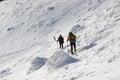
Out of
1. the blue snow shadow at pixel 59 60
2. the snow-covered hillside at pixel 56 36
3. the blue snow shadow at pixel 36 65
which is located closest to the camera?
the snow-covered hillside at pixel 56 36

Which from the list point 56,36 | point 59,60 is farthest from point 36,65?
point 56,36

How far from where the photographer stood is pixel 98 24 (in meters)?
26.8

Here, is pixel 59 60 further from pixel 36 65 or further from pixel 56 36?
pixel 56 36

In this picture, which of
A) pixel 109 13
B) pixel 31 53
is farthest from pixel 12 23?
pixel 109 13

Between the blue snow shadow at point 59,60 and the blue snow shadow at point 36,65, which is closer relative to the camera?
the blue snow shadow at point 59,60

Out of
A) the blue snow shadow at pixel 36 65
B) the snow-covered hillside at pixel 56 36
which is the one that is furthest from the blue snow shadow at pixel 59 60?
the blue snow shadow at pixel 36 65

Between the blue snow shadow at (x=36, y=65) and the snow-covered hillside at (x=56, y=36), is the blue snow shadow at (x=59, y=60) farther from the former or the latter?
the blue snow shadow at (x=36, y=65)

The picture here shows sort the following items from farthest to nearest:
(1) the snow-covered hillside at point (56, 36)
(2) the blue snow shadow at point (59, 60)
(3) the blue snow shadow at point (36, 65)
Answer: (3) the blue snow shadow at point (36, 65) → (2) the blue snow shadow at point (59, 60) → (1) the snow-covered hillside at point (56, 36)

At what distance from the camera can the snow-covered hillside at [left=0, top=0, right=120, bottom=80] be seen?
1868 cm

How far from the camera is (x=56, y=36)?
30.0m

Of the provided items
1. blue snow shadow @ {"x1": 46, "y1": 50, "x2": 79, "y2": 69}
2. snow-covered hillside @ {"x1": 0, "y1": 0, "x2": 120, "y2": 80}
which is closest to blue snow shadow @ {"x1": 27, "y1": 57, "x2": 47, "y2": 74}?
snow-covered hillside @ {"x1": 0, "y1": 0, "x2": 120, "y2": 80}

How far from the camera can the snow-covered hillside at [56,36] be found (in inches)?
735

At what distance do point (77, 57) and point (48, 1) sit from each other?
20.2 meters

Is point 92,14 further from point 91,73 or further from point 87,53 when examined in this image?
point 91,73
